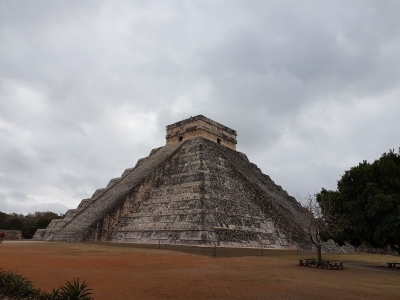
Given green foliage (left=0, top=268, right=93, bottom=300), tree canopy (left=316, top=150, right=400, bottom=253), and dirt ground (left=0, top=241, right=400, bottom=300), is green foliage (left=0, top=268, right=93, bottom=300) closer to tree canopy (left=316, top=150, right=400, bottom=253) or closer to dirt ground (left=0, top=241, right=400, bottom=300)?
dirt ground (left=0, top=241, right=400, bottom=300)

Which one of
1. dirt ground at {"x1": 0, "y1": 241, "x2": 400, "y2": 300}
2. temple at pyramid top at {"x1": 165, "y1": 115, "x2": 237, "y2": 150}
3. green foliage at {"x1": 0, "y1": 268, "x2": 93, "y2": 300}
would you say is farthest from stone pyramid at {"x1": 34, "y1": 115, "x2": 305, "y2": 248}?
green foliage at {"x1": 0, "y1": 268, "x2": 93, "y2": 300}

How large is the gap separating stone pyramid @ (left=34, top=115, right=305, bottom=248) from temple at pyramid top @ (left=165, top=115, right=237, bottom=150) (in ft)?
1.91

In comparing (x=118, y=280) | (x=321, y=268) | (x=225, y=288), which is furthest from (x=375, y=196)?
(x=118, y=280)

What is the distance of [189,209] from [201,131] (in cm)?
1169

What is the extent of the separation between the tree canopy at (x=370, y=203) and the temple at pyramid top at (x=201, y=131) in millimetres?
15072

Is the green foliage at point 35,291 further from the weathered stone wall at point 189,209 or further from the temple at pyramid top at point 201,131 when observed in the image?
the temple at pyramid top at point 201,131

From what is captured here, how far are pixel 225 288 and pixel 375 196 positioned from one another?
36.7 ft

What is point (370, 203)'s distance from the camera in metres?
17.1

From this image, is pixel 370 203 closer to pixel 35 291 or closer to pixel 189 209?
pixel 189 209

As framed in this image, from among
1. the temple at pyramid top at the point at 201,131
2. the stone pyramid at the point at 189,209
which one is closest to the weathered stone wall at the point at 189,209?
the stone pyramid at the point at 189,209

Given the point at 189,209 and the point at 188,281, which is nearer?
the point at 188,281

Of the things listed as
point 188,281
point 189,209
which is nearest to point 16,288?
point 188,281

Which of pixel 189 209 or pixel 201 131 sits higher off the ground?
pixel 201 131

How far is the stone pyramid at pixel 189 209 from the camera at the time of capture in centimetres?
2039
